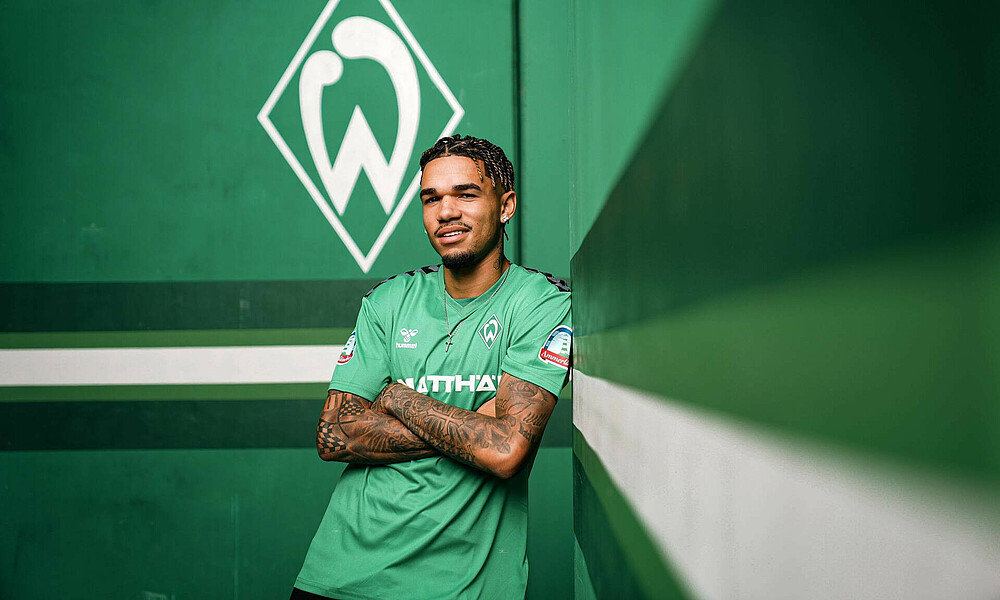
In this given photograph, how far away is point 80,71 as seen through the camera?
2045mm

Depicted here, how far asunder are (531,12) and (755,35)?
6.15 ft

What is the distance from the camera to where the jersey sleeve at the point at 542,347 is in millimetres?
1059

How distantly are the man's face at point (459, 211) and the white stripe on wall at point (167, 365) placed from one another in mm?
895

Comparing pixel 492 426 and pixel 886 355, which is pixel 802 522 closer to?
pixel 886 355

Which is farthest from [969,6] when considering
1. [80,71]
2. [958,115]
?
[80,71]

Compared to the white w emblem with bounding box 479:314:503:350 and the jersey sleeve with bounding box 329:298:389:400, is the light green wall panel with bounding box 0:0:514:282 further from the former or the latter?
the white w emblem with bounding box 479:314:503:350

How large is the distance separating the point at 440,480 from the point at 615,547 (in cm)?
46

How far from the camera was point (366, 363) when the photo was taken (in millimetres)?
1180

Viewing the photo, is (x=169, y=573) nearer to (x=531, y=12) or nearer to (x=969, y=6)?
(x=531, y=12)

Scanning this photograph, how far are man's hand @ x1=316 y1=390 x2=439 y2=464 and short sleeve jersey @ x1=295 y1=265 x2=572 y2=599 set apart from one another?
0.03 meters

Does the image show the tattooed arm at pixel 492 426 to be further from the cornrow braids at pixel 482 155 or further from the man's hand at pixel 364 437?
the cornrow braids at pixel 482 155

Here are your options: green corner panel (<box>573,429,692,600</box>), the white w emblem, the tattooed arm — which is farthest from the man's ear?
green corner panel (<box>573,429,692,600</box>)

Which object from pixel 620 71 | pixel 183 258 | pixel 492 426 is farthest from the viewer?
pixel 183 258

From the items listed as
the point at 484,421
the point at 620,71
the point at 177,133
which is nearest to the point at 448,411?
the point at 484,421
